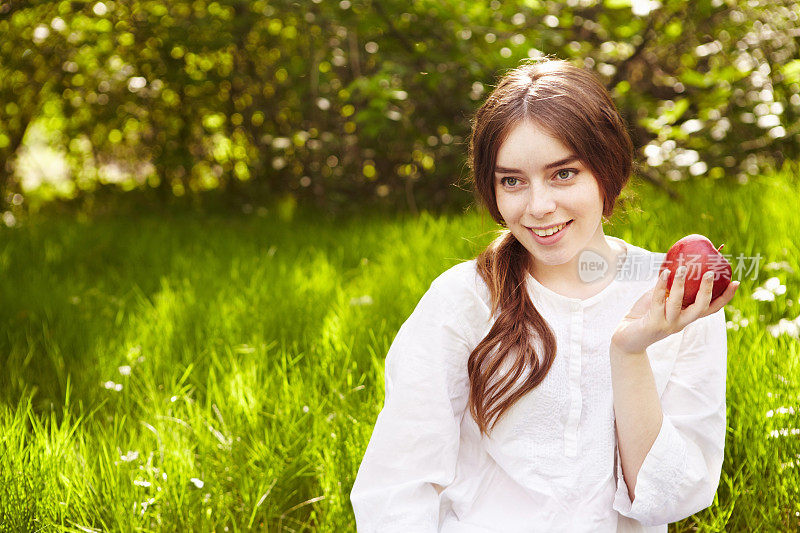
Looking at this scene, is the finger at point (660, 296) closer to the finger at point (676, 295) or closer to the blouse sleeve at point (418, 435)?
the finger at point (676, 295)

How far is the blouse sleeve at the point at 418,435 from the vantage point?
1.50 metres

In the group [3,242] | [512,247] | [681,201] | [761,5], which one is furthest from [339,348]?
[761,5]

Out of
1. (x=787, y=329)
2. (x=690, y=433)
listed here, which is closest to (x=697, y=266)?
(x=690, y=433)

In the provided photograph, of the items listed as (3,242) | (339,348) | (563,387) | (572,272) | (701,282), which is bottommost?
(3,242)

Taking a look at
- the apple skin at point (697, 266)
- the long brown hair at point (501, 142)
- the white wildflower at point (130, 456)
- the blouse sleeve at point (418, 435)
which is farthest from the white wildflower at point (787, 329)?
the white wildflower at point (130, 456)

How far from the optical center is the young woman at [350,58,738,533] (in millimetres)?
1480

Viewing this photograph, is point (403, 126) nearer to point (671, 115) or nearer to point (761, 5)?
point (671, 115)

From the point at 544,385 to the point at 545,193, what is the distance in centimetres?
37

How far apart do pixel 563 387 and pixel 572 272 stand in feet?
0.81

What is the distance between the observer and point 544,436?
153 cm

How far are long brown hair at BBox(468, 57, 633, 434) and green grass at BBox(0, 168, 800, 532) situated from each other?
2.12ft

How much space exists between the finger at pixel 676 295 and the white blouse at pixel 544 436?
0.28m

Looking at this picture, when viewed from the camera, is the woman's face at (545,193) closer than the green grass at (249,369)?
Yes

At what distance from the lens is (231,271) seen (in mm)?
3604
